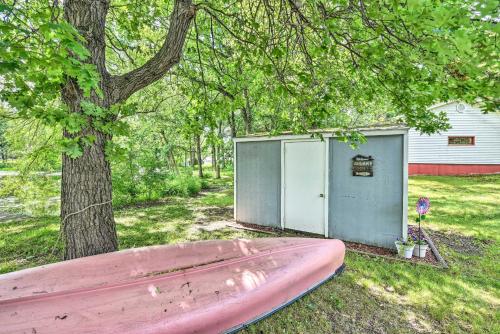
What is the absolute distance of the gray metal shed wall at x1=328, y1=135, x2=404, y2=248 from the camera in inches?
197

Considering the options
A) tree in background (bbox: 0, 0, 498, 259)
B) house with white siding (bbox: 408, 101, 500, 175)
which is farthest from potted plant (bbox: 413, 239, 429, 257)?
house with white siding (bbox: 408, 101, 500, 175)

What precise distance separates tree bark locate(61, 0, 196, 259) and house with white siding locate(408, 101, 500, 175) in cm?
1612

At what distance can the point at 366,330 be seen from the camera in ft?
9.50

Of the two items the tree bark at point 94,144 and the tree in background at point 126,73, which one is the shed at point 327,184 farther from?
the tree bark at point 94,144

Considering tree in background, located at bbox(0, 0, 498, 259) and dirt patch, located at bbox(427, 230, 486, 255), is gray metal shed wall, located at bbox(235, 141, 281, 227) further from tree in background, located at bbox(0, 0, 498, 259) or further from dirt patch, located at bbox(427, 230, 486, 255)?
dirt patch, located at bbox(427, 230, 486, 255)

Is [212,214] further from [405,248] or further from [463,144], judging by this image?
[463,144]

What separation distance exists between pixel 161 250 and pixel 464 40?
327cm

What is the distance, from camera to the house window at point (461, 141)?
14.5 meters

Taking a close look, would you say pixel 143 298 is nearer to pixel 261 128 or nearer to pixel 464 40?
pixel 464 40

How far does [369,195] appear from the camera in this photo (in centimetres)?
527

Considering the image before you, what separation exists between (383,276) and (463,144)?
1464cm

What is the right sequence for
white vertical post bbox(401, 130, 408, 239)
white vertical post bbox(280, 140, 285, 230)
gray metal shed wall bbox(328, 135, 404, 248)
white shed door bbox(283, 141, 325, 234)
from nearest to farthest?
white vertical post bbox(401, 130, 408, 239)
gray metal shed wall bbox(328, 135, 404, 248)
white shed door bbox(283, 141, 325, 234)
white vertical post bbox(280, 140, 285, 230)

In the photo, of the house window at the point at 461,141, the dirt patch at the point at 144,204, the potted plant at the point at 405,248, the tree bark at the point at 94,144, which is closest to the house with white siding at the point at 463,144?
the house window at the point at 461,141

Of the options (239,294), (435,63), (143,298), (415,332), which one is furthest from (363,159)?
(143,298)
